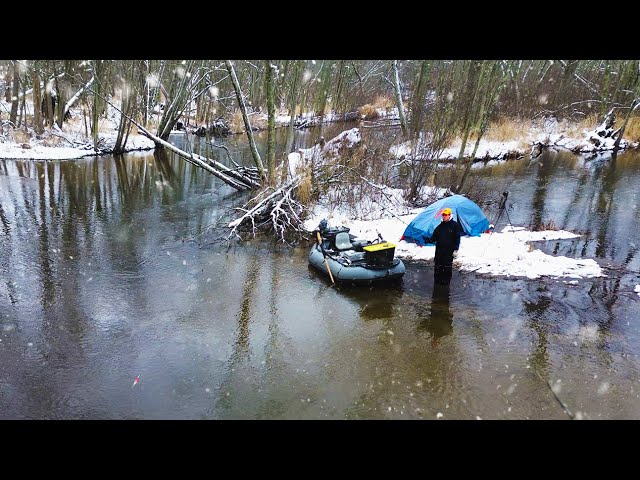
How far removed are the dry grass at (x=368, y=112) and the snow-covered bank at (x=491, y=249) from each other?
2114cm

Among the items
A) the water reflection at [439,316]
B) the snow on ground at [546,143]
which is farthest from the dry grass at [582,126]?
the water reflection at [439,316]

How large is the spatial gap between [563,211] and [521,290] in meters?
7.52

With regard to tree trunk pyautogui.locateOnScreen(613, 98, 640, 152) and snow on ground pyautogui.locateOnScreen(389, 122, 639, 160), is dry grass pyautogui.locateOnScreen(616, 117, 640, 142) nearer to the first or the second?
snow on ground pyautogui.locateOnScreen(389, 122, 639, 160)

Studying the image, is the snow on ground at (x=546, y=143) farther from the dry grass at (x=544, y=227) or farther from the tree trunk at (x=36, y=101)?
the tree trunk at (x=36, y=101)

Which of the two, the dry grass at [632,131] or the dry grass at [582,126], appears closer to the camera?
the dry grass at [632,131]

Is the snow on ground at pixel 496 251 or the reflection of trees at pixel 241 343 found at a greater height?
the snow on ground at pixel 496 251

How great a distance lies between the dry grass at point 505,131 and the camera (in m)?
25.7

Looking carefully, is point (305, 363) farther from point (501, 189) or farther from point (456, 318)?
point (501, 189)

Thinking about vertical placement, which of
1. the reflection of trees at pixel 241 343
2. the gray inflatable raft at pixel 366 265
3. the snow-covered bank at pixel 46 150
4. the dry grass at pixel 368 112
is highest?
the dry grass at pixel 368 112

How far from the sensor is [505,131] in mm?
26125

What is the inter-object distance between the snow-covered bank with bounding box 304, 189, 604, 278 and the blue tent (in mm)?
236

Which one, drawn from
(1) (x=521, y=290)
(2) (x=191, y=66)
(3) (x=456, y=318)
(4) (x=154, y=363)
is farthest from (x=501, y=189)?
(2) (x=191, y=66)

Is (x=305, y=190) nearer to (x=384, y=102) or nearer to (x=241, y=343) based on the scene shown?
(x=241, y=343)

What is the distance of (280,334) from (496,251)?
6.25m
